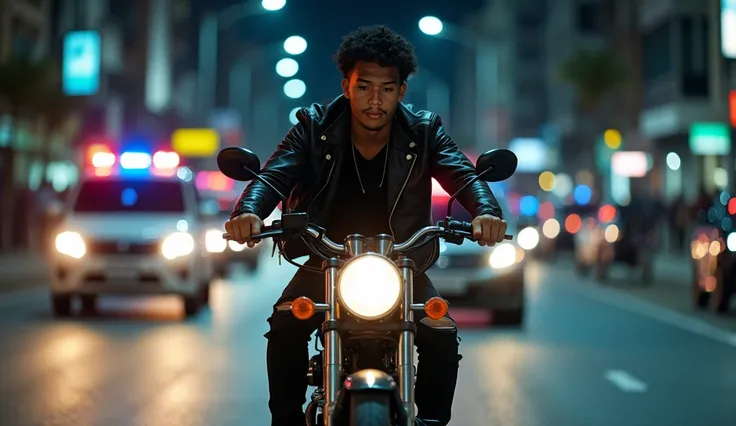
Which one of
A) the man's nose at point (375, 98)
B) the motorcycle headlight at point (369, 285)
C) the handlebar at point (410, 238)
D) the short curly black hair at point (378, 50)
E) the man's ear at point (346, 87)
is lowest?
the motorcycle headlight at point (369, 285)

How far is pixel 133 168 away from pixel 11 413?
975cm

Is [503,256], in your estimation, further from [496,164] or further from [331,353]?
[331,353]

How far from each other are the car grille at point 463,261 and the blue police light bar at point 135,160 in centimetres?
461

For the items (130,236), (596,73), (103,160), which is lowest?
(130,236)

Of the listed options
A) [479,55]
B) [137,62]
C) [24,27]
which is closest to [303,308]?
[24,27]

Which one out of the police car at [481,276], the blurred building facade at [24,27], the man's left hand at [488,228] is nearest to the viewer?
the man's left hand at [488,228]

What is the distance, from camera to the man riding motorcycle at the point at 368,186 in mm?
5352

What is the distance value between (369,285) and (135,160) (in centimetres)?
1409

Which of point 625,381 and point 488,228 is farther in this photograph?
point 625,381

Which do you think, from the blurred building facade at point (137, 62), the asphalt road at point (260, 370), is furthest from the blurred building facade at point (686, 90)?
the asphalt road at point (260, 370)

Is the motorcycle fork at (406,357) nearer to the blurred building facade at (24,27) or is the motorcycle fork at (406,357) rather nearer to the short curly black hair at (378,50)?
the short curly black hair at (378,50)

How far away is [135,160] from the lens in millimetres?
18547

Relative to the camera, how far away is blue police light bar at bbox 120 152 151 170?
60.5ft

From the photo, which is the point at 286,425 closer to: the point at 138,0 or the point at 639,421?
the point at 639,421
